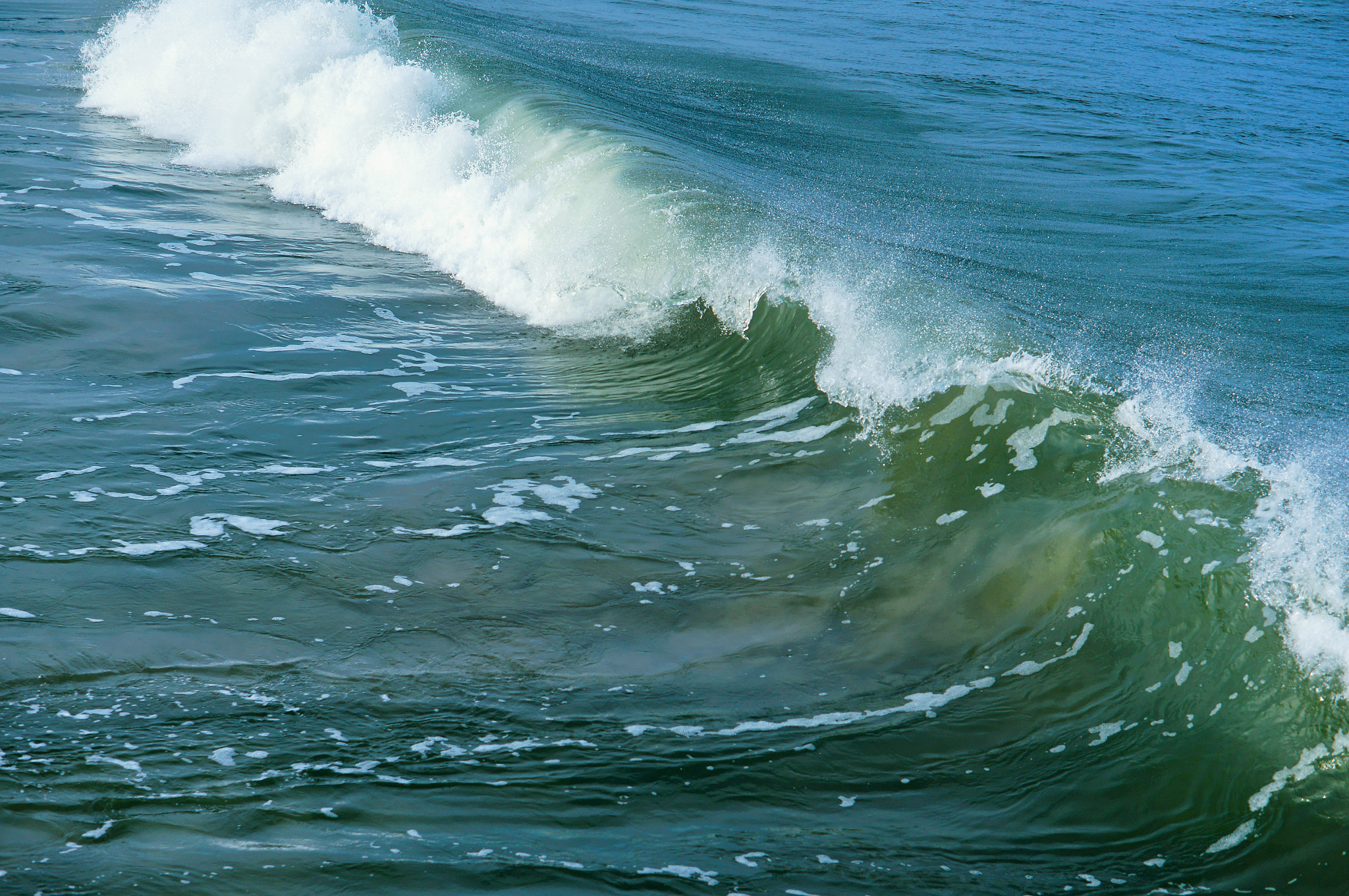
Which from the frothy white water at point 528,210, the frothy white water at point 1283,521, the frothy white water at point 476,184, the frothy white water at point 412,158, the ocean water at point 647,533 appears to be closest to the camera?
the ocean water at point 647,533

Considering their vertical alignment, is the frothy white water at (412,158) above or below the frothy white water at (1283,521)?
above

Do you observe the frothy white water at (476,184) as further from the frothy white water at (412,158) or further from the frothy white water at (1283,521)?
the frothy white water at (1283,521)

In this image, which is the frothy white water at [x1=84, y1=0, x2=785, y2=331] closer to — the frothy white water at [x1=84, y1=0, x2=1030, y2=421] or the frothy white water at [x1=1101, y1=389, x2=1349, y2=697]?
the frothy white water at [x1=84, y1=0, x2=1030, y2=421]

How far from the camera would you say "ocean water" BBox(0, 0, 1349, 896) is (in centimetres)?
348

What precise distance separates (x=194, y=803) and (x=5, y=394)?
406cm

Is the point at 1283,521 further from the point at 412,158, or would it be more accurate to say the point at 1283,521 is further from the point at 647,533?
the point at 412,158

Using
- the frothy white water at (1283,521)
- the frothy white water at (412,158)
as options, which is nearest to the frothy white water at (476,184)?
the frothy white water at (412,158)

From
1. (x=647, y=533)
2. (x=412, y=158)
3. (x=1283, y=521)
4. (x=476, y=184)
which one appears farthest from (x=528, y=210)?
(x=1283, y=521)

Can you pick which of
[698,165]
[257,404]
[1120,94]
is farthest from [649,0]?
[257,404]

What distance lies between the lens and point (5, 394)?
6.18 m

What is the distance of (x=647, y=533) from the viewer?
536cm

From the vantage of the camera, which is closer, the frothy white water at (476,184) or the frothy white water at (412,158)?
the frothy white water at (476,184)

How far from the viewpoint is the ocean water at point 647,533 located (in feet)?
11.4

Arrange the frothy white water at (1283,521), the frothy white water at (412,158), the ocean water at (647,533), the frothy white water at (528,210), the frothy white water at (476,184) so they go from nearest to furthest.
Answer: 1. the ocean water at (647,533)
2. the frothy white water at (1283,521)
3. the frothy white water at (528,210)
4. the frothy white water at (476,184)
5. the frothy white water at (412,158)
